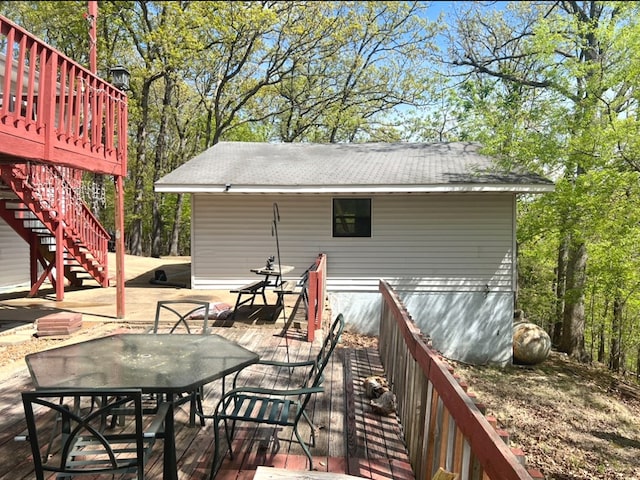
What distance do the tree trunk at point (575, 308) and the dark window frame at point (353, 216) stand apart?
17.9 ft

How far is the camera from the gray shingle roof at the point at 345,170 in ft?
30.3

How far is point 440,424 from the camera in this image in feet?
7.25

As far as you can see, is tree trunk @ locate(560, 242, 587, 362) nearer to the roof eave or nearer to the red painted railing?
the roof eave

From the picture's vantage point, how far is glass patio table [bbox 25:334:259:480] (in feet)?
7.78

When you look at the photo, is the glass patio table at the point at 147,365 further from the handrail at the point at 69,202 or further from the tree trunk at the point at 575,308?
the tree trunk at the point at 575,308

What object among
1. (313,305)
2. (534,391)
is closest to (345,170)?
(313,305)

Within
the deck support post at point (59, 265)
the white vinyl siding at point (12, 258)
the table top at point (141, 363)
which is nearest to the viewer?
the table top at point (141, 363)

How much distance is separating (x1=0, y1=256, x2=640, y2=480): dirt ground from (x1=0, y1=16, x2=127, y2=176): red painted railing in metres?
2.38

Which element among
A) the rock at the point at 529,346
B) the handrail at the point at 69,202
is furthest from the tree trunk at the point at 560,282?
the handrail at the point at 69,202

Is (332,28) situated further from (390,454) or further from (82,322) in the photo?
(390,454)

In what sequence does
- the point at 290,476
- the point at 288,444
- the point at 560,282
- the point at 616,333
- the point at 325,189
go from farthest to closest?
the point at 560,282 < the point at 616,333 < the point at 325,189 < the point at 288,444 < the point at 290,476

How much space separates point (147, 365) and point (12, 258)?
9.36 meters

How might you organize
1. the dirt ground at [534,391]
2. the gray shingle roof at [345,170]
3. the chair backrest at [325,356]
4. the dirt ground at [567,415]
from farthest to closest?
1. the gray shingle roof at [345,170]
2. the dirt ground at [567,415]
3. the dirt ground at [534,391]
4. the chair backrest at [325,356]

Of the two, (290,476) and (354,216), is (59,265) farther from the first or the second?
(290,476)
